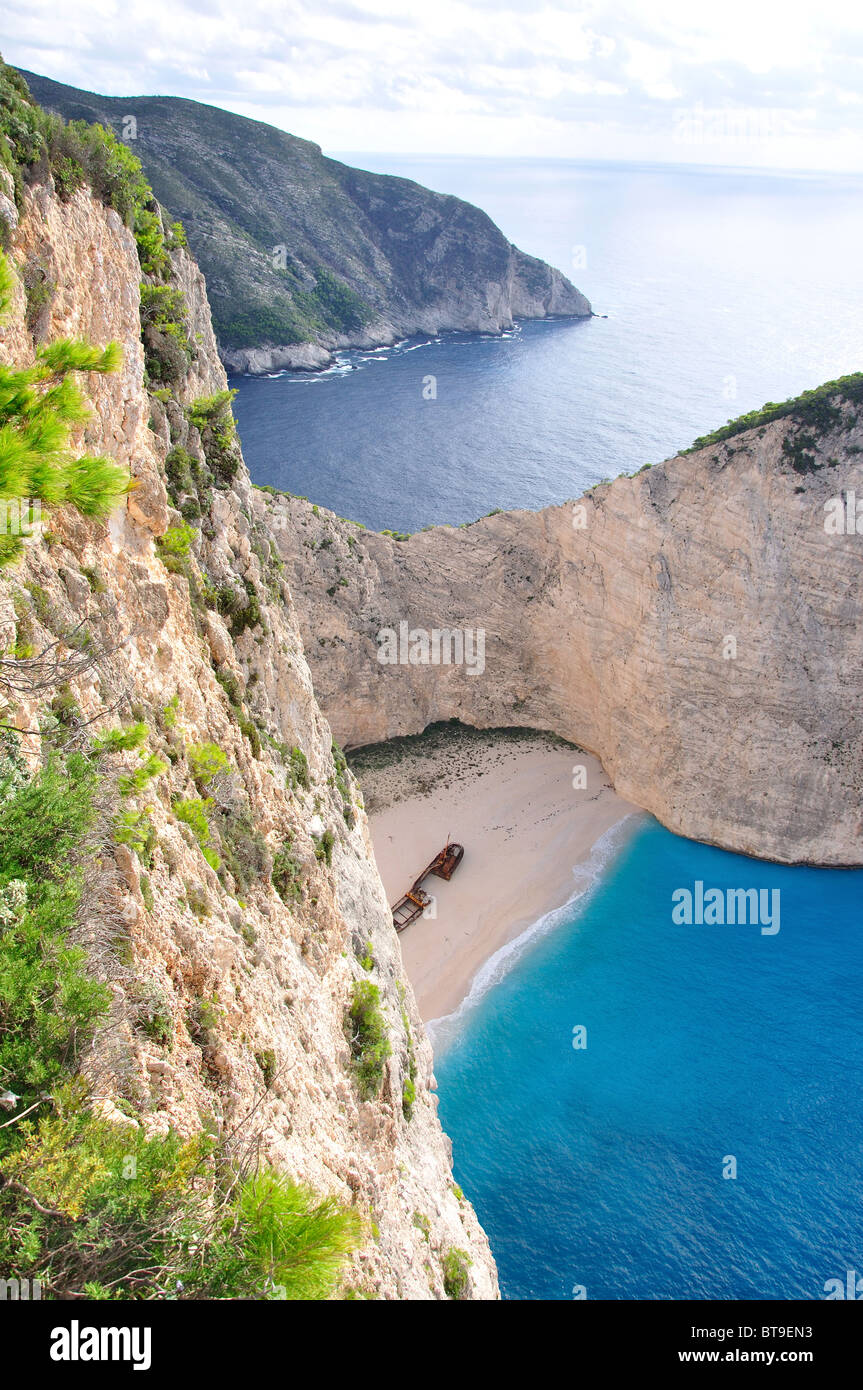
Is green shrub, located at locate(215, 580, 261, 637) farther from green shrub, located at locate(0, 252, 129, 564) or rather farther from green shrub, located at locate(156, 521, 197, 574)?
green shrub, located at locate(0, 252, 129, 564)

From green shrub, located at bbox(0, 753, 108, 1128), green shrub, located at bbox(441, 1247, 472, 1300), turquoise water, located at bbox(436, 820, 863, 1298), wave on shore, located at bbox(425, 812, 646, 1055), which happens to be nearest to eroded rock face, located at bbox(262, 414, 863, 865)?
wave on shore, located at bbox(425, 812, 646, 1055)

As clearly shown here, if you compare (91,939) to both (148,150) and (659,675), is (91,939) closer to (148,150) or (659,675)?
(659,675)

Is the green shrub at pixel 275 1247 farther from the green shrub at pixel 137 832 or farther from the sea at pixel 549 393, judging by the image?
the sea at pixel 549 393

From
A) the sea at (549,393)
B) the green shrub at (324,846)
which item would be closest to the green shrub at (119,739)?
the green shrub at (324,846)

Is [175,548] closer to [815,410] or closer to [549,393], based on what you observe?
[815,410]

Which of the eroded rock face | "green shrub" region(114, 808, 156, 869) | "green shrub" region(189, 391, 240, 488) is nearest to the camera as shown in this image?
"green shrub" region(114, 808, 156, 869)
